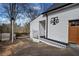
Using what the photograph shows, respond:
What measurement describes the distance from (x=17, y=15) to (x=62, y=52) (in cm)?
233

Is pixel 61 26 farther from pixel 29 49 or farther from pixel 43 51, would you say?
pixel 29 49

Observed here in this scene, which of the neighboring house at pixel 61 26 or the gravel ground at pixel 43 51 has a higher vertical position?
the neighboring house at pixel 61 26

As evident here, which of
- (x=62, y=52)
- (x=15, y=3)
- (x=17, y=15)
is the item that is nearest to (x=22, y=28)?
(x=17, y=15)

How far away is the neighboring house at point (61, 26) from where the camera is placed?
24.8 feet

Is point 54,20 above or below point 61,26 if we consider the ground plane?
above

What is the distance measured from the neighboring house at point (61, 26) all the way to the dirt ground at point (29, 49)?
1.04 feet

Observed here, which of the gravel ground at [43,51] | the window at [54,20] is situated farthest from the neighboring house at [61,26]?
the gravel ground at [43,51]

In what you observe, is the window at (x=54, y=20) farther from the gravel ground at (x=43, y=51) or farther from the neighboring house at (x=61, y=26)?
the gravel ground at (x=43, y=51)

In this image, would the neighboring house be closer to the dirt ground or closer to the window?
the window

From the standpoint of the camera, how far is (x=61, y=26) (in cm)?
826

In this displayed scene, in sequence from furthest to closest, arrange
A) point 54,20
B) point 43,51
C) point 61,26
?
point 54,20 → point 61,26 → point 43,51

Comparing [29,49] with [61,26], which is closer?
[29,49]

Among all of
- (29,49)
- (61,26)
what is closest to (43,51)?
(29,49)

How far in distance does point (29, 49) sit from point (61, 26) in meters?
1.91
